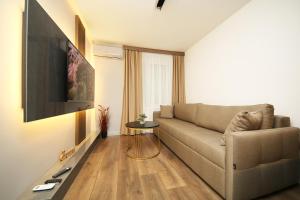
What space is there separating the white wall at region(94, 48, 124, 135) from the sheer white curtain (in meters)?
0.68

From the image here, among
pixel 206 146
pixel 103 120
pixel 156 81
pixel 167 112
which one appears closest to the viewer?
pixel 206 146

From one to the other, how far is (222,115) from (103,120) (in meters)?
2.70

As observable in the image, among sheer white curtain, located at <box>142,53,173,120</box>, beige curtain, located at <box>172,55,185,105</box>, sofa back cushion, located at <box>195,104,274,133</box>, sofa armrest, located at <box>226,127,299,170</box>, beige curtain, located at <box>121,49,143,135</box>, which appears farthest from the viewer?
beige curtain, located at <box>172,55,185,105</box>

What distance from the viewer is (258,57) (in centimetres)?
203

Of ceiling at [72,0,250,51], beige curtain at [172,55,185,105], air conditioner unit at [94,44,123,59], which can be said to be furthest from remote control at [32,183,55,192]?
beige curtain at [172,55,185,105]

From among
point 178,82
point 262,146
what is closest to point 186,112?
point 178,82

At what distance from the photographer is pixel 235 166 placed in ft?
4.03

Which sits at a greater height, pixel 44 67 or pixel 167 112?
pixel 44 67

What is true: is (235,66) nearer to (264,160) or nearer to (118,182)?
(264,160)

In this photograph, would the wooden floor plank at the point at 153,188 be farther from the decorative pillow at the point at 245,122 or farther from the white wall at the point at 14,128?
the white wall at the point at 14,128

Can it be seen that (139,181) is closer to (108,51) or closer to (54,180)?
(54,180)

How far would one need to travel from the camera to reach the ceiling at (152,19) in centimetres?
219

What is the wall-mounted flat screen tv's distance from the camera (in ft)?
3.36

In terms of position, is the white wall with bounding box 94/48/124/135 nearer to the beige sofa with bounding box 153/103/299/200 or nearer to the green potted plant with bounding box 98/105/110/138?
the green potted plant with bounding box 98/105/110/138
